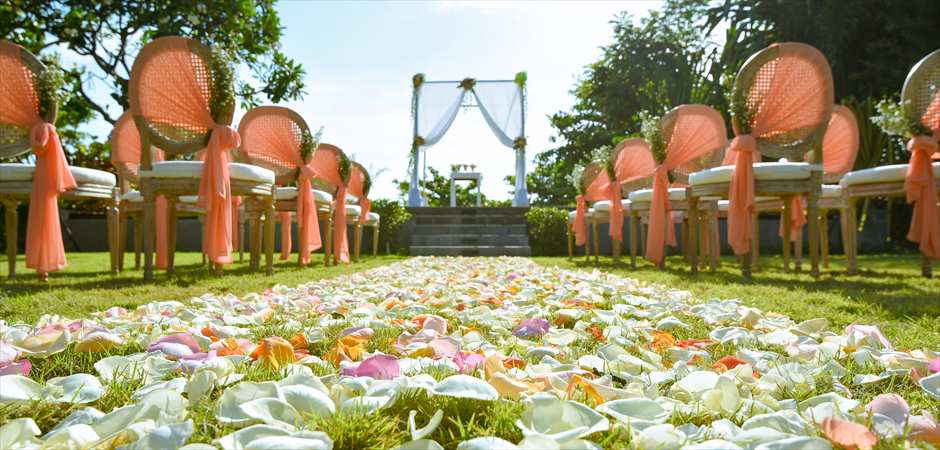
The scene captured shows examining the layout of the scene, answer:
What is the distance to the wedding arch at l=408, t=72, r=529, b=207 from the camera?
44.8 feet

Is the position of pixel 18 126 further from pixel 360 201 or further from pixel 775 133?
pixel 775 133

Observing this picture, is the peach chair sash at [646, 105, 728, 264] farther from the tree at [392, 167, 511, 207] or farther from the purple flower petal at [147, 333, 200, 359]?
the tree at [392, 167, 511, 207]

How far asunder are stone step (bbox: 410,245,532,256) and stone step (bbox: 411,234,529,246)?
0.41 m

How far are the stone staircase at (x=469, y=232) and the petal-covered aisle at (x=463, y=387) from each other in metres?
8.05

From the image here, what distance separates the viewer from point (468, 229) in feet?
36.6

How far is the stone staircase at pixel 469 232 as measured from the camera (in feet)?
32.4

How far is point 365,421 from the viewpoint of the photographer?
0.76m

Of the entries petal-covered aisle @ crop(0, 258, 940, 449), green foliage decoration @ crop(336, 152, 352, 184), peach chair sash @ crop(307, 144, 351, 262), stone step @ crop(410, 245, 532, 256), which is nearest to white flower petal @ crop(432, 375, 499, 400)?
petal-covered aisle @ crop(0, 258, 940, 449)

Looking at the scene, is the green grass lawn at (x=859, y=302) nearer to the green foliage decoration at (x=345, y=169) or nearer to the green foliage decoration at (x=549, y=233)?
the green foliage decoration at (x=345, y=169)

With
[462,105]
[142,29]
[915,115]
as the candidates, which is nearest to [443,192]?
[462,105]

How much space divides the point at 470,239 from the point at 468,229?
2.16 ft

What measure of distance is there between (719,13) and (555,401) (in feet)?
49.5

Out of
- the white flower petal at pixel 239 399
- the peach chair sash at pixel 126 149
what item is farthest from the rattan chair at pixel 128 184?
the white flower petal at pixel 239 399

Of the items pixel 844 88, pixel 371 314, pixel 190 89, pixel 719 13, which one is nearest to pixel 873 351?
pixel 371 314
